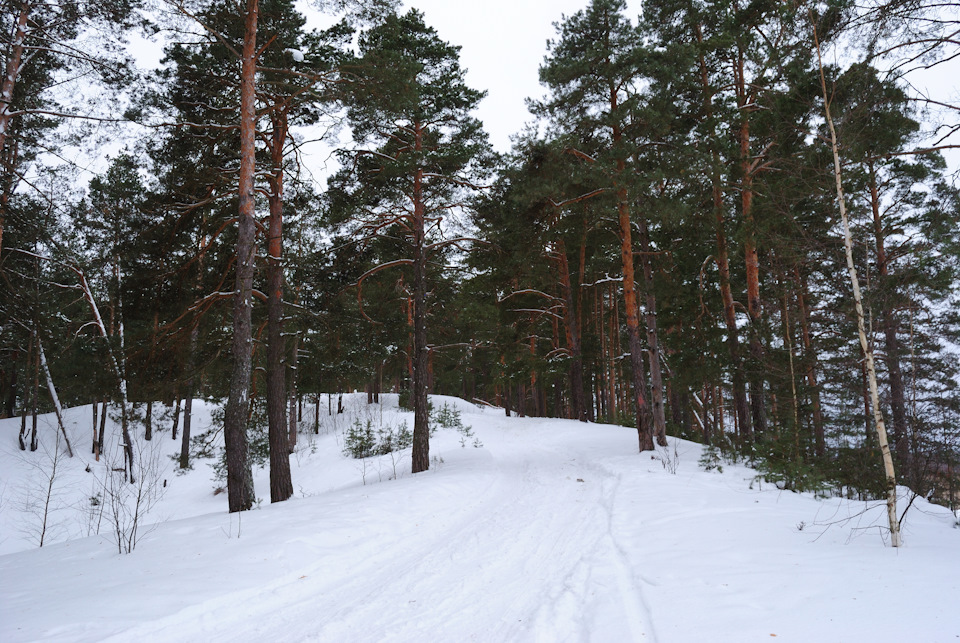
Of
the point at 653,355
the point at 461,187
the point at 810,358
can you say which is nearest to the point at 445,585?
the point at 461,187

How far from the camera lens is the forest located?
20.4 feet

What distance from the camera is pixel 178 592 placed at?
3.82 meters

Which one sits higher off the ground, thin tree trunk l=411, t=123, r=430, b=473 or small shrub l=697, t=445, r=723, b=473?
thin tree trunk l=411, t=123, r=430, b=473

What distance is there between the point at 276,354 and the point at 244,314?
1708 mm

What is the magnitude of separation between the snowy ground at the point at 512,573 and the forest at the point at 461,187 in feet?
4.41

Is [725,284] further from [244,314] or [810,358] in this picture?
[244,314]

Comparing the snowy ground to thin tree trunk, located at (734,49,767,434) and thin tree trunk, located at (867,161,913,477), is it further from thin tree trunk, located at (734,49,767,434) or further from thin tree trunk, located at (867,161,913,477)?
thin tree trunk, located at (867,161,913,477)

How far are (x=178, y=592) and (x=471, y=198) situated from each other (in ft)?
30.7

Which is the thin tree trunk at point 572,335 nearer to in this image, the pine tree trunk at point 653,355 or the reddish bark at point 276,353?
the pine tree trunk at point 653,355

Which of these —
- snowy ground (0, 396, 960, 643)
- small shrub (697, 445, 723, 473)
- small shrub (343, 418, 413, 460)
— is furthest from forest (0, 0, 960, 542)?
small shrub (343, 418, 413, 460)

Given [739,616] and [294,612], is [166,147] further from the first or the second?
[739,616]

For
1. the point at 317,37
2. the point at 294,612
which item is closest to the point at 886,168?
the point at 317,37

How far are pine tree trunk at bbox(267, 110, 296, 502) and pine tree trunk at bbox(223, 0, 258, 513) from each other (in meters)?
0.96

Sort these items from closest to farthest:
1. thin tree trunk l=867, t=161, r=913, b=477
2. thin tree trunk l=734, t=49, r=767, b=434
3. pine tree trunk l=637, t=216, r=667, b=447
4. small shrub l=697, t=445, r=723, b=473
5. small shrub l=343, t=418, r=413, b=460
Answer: small shrub l=697, t=445, r=723, b=473 → thin tree trunk l=867, t=161, r=913, b=477 → thin tree trunk l=734, t=49, r=767, b=434 → pine tree trunk l=637, t=216, r=667, b=447 → small shrub l=343, t=418, r=413, b=460
